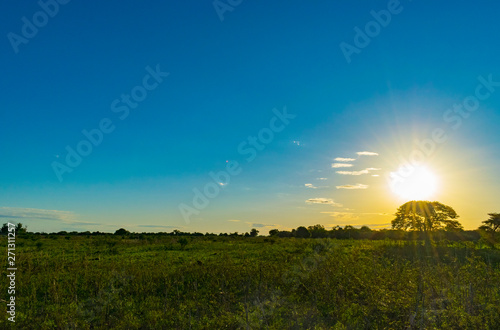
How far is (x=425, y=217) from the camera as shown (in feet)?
141

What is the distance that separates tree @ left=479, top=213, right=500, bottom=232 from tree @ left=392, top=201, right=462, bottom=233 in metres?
3.56

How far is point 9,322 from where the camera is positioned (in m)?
8.21

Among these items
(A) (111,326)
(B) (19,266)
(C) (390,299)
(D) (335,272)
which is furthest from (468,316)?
(B) (19,266)

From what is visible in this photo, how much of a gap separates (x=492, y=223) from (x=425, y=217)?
7.29 meters

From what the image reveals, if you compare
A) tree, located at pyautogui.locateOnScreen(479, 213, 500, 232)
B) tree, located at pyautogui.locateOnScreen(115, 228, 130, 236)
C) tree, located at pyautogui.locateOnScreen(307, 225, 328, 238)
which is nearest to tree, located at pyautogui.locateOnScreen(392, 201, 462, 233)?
tree, located at pyautogui.locateOnScreen(479, 213, 500, 232)

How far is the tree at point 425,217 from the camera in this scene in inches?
1666

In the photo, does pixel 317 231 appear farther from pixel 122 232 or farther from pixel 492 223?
pixel 122 232

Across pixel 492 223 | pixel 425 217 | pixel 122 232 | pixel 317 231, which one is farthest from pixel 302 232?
pixel 122 232

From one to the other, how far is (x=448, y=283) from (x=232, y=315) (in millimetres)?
7430

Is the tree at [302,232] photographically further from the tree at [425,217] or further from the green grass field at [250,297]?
the green grass field at [250,297]

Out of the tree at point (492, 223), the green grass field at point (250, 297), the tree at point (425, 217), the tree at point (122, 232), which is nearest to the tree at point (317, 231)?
→ the tree at point (425, 217)

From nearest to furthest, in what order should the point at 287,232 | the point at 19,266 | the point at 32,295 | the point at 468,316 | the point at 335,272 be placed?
the point at 468,316
the point at 32,295
the point at 335,272
the point at 19,266
the point at 287,232

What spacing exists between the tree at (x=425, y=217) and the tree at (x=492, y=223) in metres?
3.56

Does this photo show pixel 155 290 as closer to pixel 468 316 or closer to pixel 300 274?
pixel 300 274
